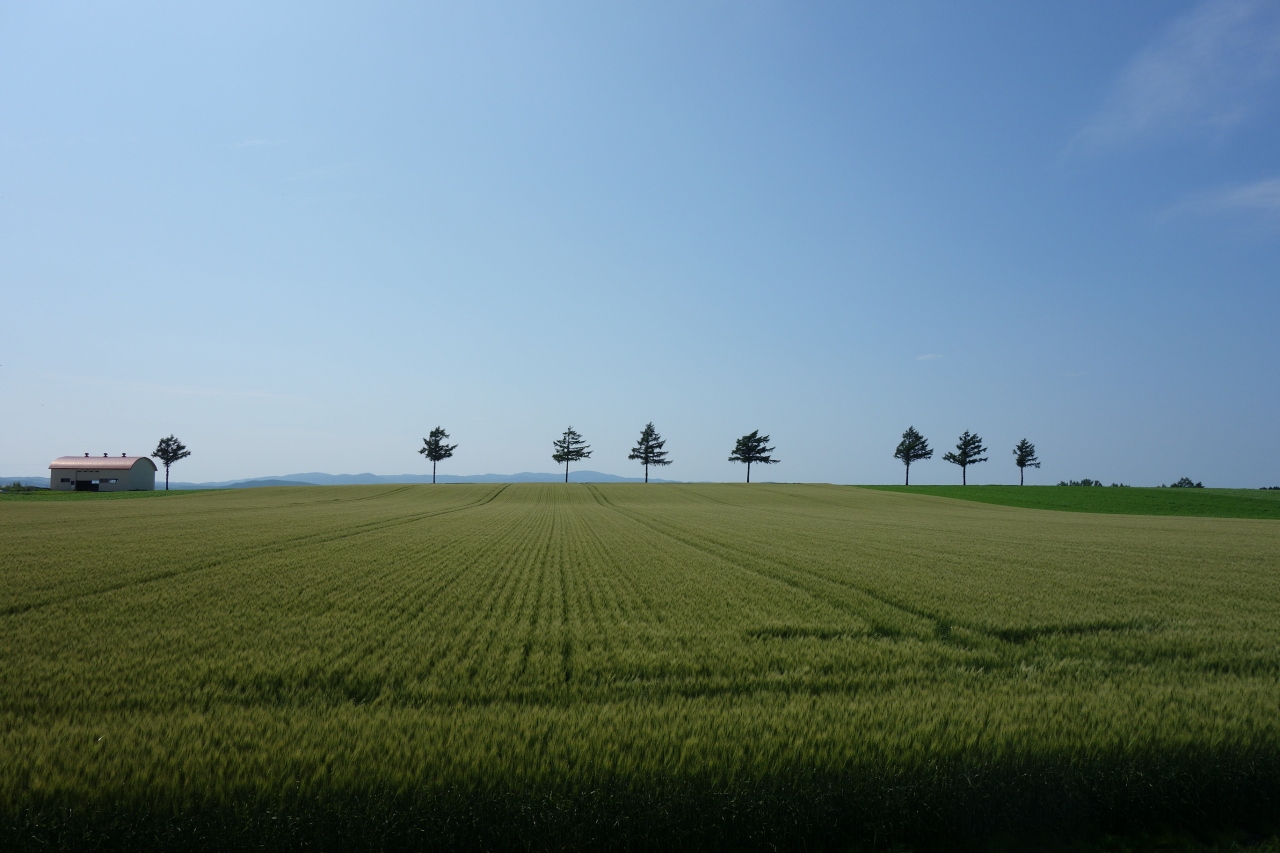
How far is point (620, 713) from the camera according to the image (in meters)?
4.92

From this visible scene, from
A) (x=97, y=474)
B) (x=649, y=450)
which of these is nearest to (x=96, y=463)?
(x=97, y=474)

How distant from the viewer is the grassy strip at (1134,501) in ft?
162

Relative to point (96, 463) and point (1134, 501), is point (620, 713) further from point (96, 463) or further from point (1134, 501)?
point (96, 463)

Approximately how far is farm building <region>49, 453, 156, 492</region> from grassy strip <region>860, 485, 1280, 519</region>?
102973 millimetres

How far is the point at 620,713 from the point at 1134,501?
69438 millimetres

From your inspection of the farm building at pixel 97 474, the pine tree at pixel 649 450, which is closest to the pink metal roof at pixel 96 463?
the farm building at pixel 97 474

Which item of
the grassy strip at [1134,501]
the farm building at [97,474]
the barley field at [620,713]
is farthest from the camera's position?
the farm building at [97,474]

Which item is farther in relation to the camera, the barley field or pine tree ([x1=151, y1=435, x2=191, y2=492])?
pine tree ([x1=151, y1=435, x2=191, y2=492])

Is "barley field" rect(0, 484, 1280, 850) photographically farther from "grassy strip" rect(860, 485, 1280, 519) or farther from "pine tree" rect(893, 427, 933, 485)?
"pine tree" rect(893, 427, 933, 485)

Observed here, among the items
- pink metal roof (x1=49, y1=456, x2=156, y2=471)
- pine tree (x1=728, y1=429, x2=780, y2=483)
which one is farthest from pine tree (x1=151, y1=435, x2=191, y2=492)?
pine tree (x1=728, y1=429, x2=780, y2=483)

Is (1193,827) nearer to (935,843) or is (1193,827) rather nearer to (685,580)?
(935,843)

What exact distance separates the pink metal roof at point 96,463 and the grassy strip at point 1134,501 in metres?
104

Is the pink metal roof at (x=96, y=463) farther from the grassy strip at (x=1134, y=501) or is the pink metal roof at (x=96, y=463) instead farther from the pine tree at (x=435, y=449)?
the grassy strip at (x=1134, y=501)

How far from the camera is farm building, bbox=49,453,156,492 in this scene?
7994cm
